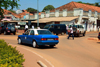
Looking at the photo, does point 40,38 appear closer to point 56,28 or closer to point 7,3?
point 7,3

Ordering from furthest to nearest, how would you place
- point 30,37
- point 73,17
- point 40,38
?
point 73,17, point 30,37, point 40,38

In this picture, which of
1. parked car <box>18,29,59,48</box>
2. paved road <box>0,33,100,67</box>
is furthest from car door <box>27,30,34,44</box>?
paved road <box>0,33,100,67</box>

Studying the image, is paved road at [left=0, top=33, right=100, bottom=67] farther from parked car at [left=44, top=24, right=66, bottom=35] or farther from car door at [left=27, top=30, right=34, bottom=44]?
parked car at [left=44, top=24, right=66, bottom=35]

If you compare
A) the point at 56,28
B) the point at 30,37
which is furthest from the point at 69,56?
the point at 56,28

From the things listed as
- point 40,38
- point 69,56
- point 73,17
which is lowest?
point 69,56

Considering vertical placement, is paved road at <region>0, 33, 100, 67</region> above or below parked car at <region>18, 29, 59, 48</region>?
below

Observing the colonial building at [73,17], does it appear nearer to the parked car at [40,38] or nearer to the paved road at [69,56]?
the parked car at [40,38]

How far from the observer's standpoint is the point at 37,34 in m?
15.0

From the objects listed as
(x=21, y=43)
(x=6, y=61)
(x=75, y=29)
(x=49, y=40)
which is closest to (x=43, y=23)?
(x=75, y=29)

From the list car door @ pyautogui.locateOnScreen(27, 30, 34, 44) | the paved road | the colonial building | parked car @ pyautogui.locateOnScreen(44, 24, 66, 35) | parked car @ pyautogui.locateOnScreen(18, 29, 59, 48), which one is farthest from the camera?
the colonial building

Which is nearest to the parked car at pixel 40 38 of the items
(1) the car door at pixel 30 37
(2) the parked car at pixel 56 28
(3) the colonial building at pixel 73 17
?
(1) the car door at pixel 30 37

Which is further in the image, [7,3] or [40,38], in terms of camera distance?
[40,38]

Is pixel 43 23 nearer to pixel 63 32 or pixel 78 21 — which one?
pixel 78 21

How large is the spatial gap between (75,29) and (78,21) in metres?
19.5
